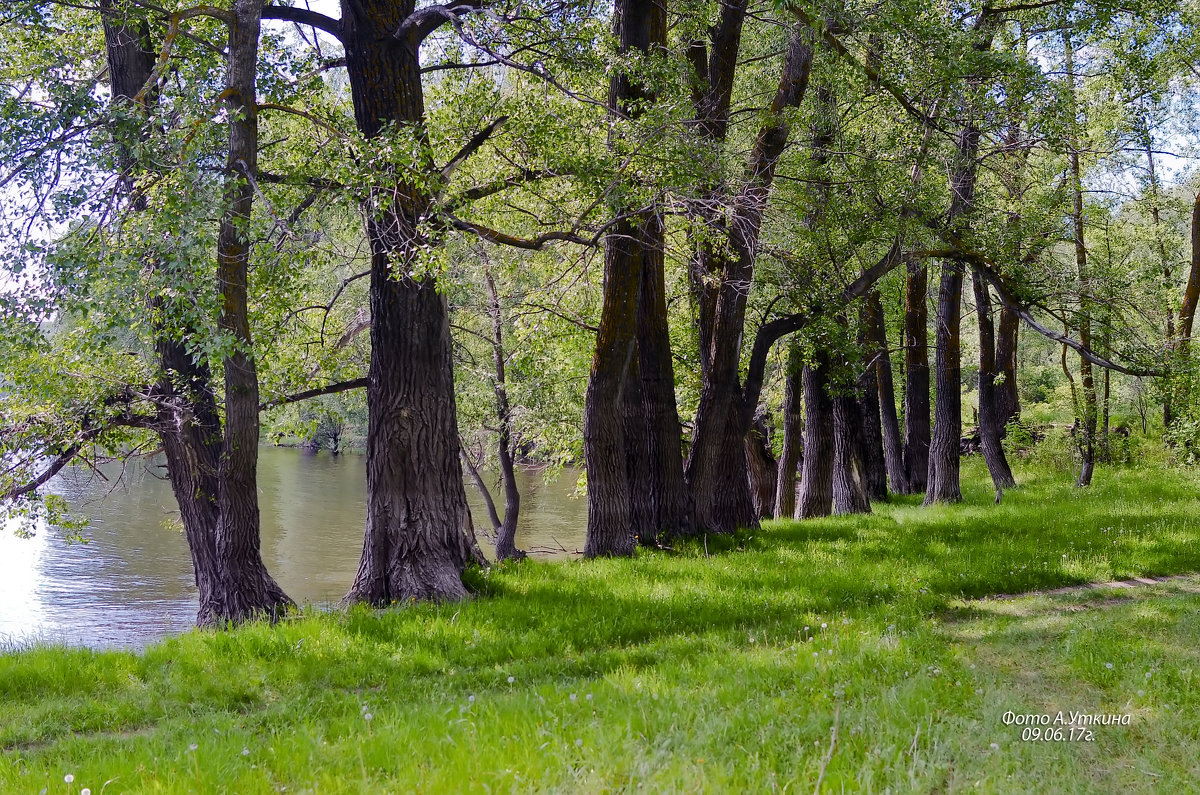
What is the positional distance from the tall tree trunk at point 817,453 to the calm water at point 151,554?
→ 8.72m

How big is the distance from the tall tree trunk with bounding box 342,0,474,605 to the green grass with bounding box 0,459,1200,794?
0.74 m

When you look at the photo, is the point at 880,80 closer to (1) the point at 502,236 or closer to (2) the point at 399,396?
(1) the point at 502,236

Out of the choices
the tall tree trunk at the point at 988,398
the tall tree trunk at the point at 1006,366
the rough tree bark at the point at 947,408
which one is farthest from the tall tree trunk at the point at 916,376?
the tall tree trunk at the point at 1006,366

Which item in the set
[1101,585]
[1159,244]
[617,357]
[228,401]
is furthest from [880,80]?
[1159,244]

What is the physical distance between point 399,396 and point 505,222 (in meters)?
5.18

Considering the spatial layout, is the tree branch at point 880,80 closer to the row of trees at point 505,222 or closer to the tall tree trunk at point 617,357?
Result: the row of trees at point 505,222

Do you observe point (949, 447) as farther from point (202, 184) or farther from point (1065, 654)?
point (202, 184)

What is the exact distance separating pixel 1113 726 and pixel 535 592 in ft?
17.1

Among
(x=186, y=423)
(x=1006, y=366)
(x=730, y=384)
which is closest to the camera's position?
(x=186, y=423)

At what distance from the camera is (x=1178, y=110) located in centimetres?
2039

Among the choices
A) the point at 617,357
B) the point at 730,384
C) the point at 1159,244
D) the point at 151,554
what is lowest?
the point at 151,554

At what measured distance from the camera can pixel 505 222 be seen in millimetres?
12984

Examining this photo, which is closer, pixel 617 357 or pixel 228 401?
pixel 228 401

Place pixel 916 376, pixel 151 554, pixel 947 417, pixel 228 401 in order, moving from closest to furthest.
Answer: pixel 228 401 < pixel 947 417 < pixel 916 376 < pixel 151 554
